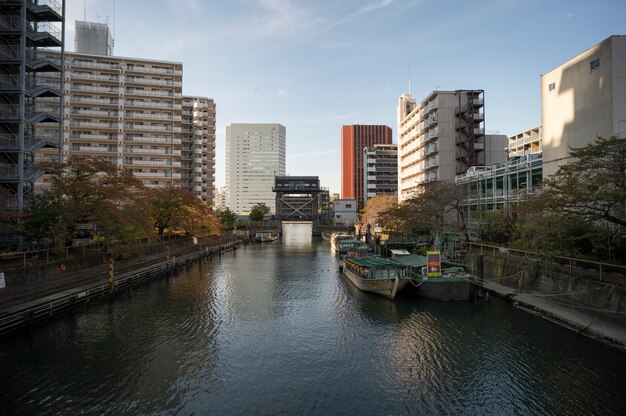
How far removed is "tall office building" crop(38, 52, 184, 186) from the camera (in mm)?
75625

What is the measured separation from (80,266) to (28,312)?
9836 millimetres

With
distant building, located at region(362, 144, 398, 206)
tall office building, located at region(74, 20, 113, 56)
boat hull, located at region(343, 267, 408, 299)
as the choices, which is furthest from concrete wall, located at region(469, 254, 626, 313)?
distant building, located at region(362, 144, 398, 206)

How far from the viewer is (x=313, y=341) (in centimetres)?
2048

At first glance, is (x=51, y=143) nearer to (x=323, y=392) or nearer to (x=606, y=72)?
(x=323, y=392)

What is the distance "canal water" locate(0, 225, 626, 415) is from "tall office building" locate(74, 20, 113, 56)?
271ft

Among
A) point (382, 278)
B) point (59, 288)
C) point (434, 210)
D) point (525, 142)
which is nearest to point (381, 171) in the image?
point (525, 142)

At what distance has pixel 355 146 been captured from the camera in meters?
186

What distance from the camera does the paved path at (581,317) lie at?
18080 millimetres

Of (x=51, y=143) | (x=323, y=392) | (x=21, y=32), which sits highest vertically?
(x=21, y=32)

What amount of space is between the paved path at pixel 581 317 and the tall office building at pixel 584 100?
1269 centimetres

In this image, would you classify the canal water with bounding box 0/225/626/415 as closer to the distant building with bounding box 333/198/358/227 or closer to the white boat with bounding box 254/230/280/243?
the white boat with bounding box 254/230/280/243

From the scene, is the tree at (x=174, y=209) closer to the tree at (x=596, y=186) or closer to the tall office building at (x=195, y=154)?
the tall office building at (x=195, y=154)

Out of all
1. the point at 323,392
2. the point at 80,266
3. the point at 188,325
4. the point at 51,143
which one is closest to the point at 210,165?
the point at 51,143

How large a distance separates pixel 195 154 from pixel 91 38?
35.1m
